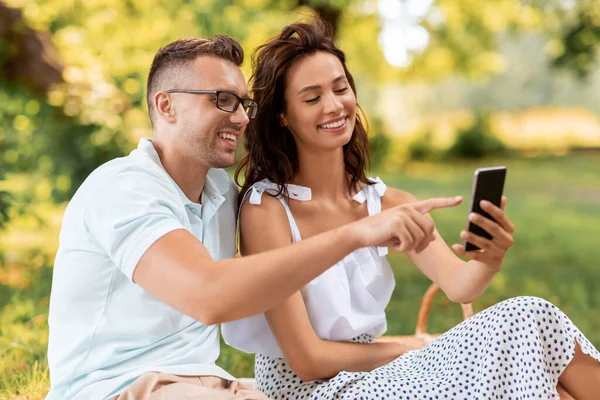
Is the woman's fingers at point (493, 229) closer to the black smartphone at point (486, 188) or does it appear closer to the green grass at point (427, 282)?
the black smartphone at point (486, 188)

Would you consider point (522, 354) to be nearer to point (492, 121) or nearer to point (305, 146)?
point (305, 146)

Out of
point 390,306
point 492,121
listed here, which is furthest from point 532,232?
point 492,121

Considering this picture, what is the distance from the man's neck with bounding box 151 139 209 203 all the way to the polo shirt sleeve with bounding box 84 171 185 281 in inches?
8.0

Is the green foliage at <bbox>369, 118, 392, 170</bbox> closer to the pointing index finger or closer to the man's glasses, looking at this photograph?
the man's glasses

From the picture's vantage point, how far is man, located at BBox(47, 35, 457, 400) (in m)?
1.93

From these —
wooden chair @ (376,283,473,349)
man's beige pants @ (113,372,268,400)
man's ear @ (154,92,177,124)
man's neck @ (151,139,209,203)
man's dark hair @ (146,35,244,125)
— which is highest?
man's dark hair @ (146,35,244,125)

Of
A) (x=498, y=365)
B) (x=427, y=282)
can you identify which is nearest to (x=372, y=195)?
(x=498, y=365)

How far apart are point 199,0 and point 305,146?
166 inches

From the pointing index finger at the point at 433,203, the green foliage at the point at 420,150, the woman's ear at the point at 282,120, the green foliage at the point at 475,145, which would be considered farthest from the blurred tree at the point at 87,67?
the green foliage at the point at 475,145

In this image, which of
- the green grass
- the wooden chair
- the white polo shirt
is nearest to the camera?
the white polo shirt

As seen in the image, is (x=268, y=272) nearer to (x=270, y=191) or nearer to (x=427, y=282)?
(x=270, y=191)

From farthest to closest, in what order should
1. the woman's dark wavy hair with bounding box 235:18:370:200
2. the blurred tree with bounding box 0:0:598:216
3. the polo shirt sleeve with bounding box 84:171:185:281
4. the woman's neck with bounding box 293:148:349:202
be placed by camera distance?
the blurred tree with bounding box 0:0:598:216, the woman's neck with bounding box 293:148:349:202, the woman's dark wavy hair with bounding box 235:18:370:200, the polo shirt sleeve with bounding box 84:171:185:281

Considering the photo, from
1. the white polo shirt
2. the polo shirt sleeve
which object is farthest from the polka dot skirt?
the polo shirt sleeve

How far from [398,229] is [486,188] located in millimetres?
495
